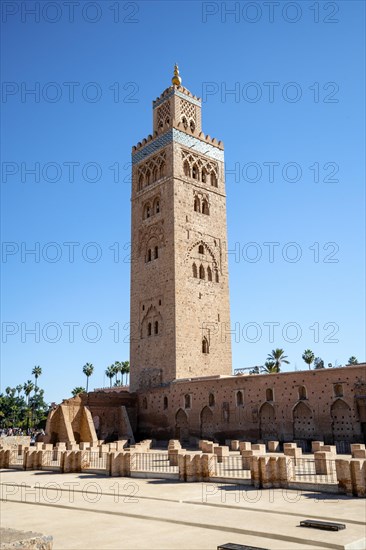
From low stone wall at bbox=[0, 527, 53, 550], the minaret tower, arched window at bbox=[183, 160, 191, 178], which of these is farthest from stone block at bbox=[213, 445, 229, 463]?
arched window at bbox=[183, 160, 191, 178]

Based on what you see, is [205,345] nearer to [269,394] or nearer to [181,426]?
[181,426]

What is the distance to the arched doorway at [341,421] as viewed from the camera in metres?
21.2

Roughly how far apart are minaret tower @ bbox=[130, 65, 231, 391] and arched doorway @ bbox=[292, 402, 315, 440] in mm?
9175

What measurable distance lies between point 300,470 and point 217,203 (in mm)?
24208

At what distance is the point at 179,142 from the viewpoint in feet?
115

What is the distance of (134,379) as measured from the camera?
33.7 meters

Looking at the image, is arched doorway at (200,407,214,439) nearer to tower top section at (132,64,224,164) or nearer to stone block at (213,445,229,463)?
stone block at (213,445,229,463)

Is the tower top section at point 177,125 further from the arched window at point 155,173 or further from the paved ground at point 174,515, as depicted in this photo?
the paved ground at point 174,515

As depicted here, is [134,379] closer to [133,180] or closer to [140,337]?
[140,337]

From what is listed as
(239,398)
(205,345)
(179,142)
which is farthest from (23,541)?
(179,142)

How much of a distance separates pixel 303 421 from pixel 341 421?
1.92m

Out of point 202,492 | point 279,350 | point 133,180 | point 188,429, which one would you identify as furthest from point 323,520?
point 279,350

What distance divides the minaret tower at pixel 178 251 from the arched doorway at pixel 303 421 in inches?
361

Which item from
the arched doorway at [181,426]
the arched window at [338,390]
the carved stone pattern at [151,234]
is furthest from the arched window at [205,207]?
the arched window at [338,390]
